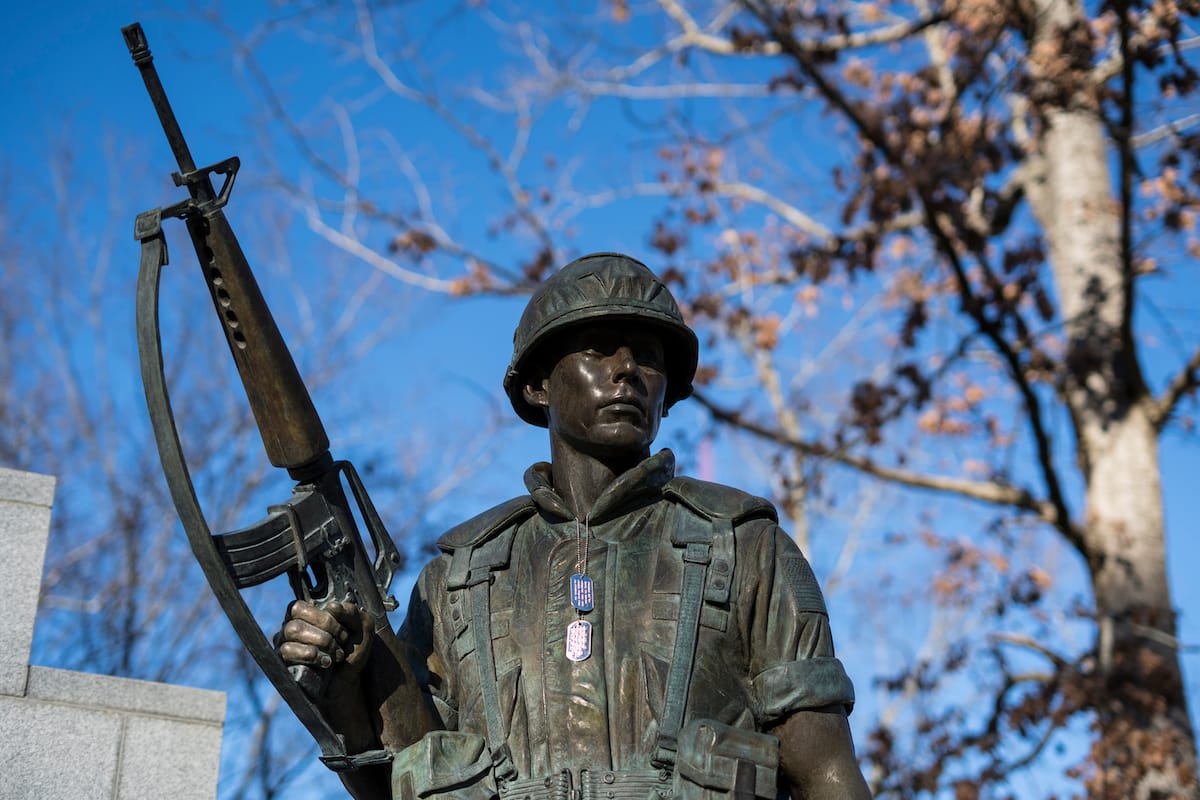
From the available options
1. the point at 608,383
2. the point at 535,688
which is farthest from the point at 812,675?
the point at 608,383

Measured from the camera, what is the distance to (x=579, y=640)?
165 inches

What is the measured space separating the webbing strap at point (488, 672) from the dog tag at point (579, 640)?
24 centimetres

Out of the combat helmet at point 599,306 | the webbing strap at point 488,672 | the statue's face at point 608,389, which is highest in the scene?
the combat helmet at point 599,306

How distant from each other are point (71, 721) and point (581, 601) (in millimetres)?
2722

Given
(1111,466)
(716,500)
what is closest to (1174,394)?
(1111,466)

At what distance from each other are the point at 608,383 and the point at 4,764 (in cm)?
293

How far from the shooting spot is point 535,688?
417 centimetres

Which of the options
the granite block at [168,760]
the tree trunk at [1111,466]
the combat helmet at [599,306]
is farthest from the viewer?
the tree trunk at [1111,466]

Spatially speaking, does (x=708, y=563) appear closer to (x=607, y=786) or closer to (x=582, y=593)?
(x=582, y=593)

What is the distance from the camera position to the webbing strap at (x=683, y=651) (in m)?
3.94

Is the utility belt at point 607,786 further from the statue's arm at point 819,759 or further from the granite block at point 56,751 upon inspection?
the granite block at point 56,751

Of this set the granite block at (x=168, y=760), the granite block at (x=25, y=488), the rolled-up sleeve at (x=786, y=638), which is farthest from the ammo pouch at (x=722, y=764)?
the granite block at (x=25, y=488)

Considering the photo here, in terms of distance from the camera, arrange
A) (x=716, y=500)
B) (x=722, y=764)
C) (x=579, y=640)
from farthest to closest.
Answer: (x=716, y=500), (x=579, y=640), (x=722, y=764)

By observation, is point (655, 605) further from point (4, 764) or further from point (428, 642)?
point (4, 764)
